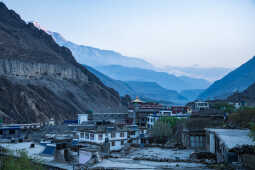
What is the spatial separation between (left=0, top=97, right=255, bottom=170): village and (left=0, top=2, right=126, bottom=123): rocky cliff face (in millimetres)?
24099

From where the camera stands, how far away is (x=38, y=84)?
111 m

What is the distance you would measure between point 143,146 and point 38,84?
7437cm

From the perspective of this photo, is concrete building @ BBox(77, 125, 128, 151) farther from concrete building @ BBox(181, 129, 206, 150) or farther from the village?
concrete building @ BBox(181, 129, 206, 150)

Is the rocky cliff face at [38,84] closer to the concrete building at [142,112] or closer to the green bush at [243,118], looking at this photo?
the concrete building at [142,112]

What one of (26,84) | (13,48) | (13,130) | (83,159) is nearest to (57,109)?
(26,84)

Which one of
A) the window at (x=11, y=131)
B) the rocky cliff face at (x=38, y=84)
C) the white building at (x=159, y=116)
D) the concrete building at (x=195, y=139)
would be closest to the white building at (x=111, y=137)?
the concrete building at (x=195, y=139)

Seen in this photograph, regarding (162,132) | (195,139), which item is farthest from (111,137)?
(195,139)

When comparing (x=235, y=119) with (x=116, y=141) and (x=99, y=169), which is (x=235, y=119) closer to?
(x=116, y=141)

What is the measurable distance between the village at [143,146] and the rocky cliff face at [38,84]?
24.1 metres

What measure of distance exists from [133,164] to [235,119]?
21273 millimetres

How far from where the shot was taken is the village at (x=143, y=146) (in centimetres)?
2533

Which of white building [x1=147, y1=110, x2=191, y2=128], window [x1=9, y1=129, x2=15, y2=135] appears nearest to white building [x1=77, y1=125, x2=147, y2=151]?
window [x1=9, y1=129, x2=15, y2=135]

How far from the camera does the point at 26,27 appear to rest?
545 ft

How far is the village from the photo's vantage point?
25.3 metres
